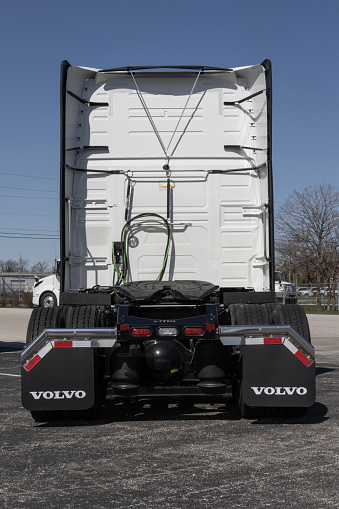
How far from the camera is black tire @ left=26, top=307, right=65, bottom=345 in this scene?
7605mm

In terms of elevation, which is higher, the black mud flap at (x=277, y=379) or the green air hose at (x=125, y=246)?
the green air hose at (x=125, y=246)

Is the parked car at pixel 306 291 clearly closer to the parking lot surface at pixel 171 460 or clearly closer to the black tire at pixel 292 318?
the parking lot surface at pixel 171 460

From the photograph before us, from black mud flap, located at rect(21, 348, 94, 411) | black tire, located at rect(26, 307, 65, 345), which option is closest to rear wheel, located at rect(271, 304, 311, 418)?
black mud flap, located at rect(21, 348, 94, 411)

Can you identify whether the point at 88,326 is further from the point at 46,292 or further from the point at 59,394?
the point at 46,292

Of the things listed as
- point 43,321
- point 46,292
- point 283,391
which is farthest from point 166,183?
point 46,292

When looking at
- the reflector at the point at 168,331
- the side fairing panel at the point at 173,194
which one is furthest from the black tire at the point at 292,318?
the side fairing panel at the point at 173,194

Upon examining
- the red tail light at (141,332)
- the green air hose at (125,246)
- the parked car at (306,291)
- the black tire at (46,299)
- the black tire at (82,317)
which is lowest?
the parked car at (306,291)

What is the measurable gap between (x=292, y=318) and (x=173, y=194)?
2578 millimetres

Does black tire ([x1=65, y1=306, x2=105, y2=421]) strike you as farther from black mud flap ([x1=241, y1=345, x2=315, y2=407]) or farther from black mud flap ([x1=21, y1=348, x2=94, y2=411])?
black mud flap ([x1=241, y1=345, x2=315, y2=407])

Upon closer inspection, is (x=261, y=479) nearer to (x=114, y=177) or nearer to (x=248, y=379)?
(x=248, y=379)

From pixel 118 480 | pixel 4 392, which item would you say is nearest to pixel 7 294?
pixel 4 392

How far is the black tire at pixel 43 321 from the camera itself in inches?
299

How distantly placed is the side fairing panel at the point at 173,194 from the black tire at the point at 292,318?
4.76 ft

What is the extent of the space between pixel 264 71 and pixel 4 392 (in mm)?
5464
